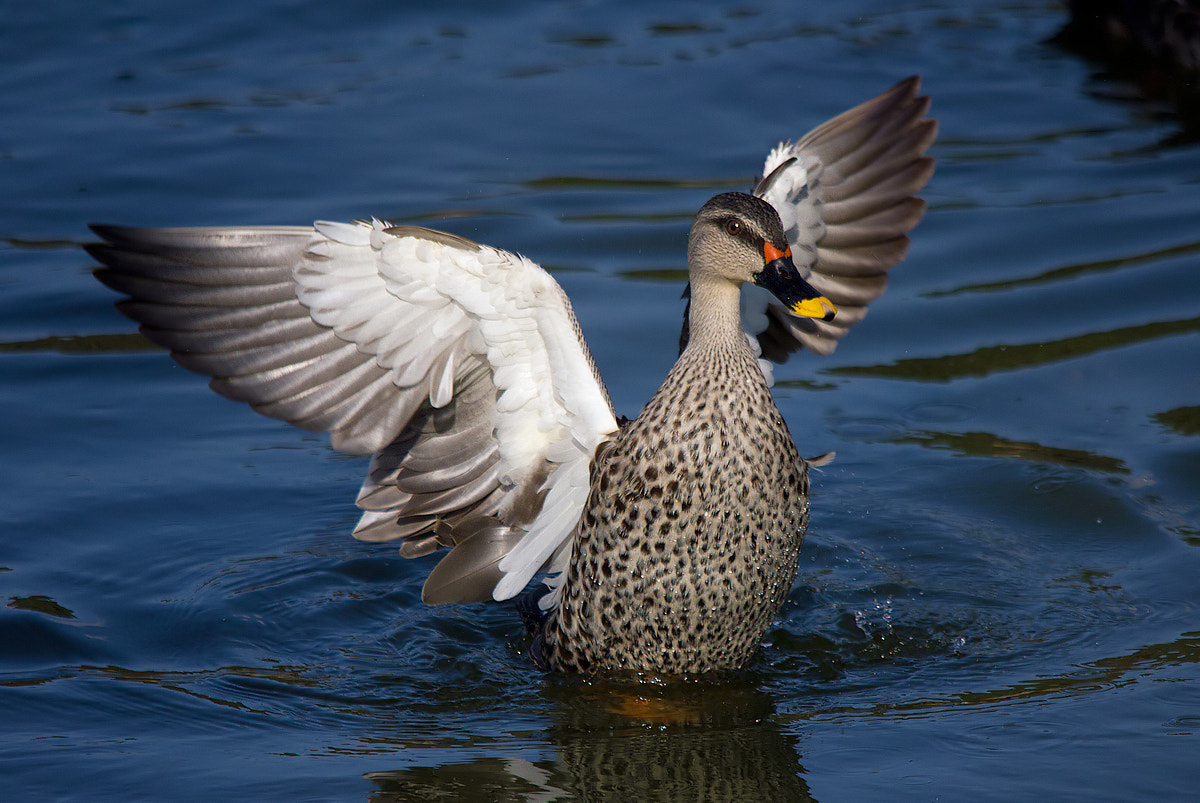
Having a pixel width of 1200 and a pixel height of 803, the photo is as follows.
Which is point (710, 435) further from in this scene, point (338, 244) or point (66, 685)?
point (66, 685)

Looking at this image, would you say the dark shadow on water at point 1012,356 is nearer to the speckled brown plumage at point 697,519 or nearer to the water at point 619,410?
the water at point 619,410

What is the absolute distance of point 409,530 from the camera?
524 centimetres

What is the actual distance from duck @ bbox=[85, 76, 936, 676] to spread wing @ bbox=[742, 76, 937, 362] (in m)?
1.08

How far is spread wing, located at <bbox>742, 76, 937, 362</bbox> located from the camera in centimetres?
588

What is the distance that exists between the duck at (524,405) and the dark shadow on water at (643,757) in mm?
144

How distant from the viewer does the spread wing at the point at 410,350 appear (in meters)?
4.59

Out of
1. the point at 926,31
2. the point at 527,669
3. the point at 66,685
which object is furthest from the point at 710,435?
the point at 926,31

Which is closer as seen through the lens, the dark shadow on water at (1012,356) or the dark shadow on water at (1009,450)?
the dark shadow on water at (1009,450)

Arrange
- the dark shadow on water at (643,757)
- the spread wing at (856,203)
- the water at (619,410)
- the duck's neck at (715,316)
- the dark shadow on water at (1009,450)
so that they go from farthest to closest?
1. the dark shadow on water at (1009,450)
2. the spread wing at (856,203)
3. the duck's neck at (715,316)
4. the water at (619,410)
5. the dark shadow on water at (643,757)

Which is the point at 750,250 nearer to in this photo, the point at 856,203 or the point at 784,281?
the point at 784,281

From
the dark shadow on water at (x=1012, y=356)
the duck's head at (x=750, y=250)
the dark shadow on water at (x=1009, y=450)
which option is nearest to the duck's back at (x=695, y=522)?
the duck's head at (x=750, y=250)

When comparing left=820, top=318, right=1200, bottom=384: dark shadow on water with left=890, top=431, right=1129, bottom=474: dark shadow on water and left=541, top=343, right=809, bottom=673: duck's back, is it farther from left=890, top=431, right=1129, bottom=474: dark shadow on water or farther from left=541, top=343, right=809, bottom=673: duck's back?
left=541, top=343, right=809, bottom=673: duck's back

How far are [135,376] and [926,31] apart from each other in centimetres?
755

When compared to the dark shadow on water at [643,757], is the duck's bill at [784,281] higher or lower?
higher
